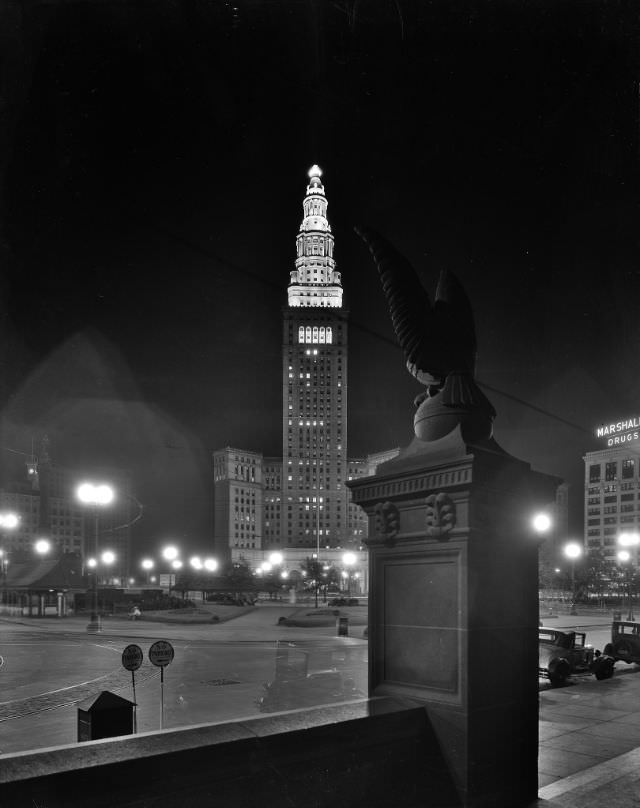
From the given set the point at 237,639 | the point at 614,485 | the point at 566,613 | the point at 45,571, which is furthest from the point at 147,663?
the point at 614,485

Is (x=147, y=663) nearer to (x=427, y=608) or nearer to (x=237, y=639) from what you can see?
(x=237, y=639)

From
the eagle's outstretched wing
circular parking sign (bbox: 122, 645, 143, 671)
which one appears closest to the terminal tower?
circular parking sign (bbox: 122, 645, 143, 671)

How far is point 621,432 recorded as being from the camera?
182 metres

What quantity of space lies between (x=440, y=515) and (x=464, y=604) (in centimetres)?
79

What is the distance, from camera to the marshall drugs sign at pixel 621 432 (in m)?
179

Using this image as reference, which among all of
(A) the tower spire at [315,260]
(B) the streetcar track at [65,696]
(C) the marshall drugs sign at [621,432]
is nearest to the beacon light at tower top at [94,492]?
(B) the streetcar track at [65,696]

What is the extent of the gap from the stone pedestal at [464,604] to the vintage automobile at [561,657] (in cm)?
1396

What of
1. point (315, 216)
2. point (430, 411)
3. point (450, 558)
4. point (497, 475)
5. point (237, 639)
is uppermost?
point (315, 216)

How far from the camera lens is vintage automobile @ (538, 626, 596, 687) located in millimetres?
19188

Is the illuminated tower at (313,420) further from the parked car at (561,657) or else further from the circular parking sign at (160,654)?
the circular parking sign at (160,654)

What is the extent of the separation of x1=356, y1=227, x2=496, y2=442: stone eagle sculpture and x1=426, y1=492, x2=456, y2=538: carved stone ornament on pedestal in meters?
0.76

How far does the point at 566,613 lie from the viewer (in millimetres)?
59906

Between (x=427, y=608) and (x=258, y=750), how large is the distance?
7.06 feet

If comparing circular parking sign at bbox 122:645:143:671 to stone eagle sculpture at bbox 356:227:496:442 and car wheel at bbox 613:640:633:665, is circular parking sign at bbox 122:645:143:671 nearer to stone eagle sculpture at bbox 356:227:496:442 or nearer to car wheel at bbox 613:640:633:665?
stone eagle sculpture at bbox 356:227:496:442
